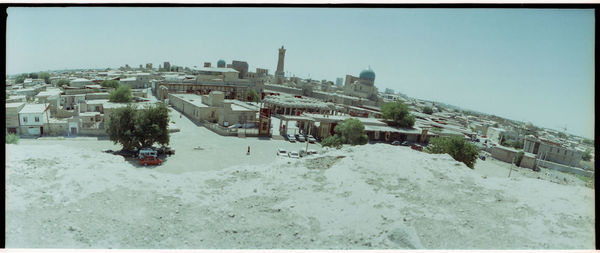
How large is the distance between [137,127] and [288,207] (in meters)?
12.4

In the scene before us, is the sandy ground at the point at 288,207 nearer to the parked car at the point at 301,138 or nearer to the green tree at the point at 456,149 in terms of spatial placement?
the green tree at the point at 456,149

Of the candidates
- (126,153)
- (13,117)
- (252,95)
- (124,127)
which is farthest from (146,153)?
(252,95)

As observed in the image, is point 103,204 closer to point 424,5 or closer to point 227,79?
point 424,5

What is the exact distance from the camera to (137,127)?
16.0 metres

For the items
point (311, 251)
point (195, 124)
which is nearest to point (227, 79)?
point (195, 124)

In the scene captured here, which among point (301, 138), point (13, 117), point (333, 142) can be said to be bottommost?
point (301, 138)

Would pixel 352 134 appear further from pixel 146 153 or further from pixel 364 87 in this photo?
pixel 364 87

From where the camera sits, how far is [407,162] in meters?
8.42

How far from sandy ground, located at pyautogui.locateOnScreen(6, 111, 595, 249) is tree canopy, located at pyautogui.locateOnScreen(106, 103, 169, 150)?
320 inches

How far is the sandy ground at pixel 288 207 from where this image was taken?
16.8ft

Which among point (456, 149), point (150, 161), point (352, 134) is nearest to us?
point (150, 161)

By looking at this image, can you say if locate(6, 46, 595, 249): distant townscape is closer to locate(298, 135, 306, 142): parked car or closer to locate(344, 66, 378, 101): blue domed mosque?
locate(298, 135, 306, 142): parked car

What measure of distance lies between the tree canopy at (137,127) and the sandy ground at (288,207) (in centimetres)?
813

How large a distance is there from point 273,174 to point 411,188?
3.15m
